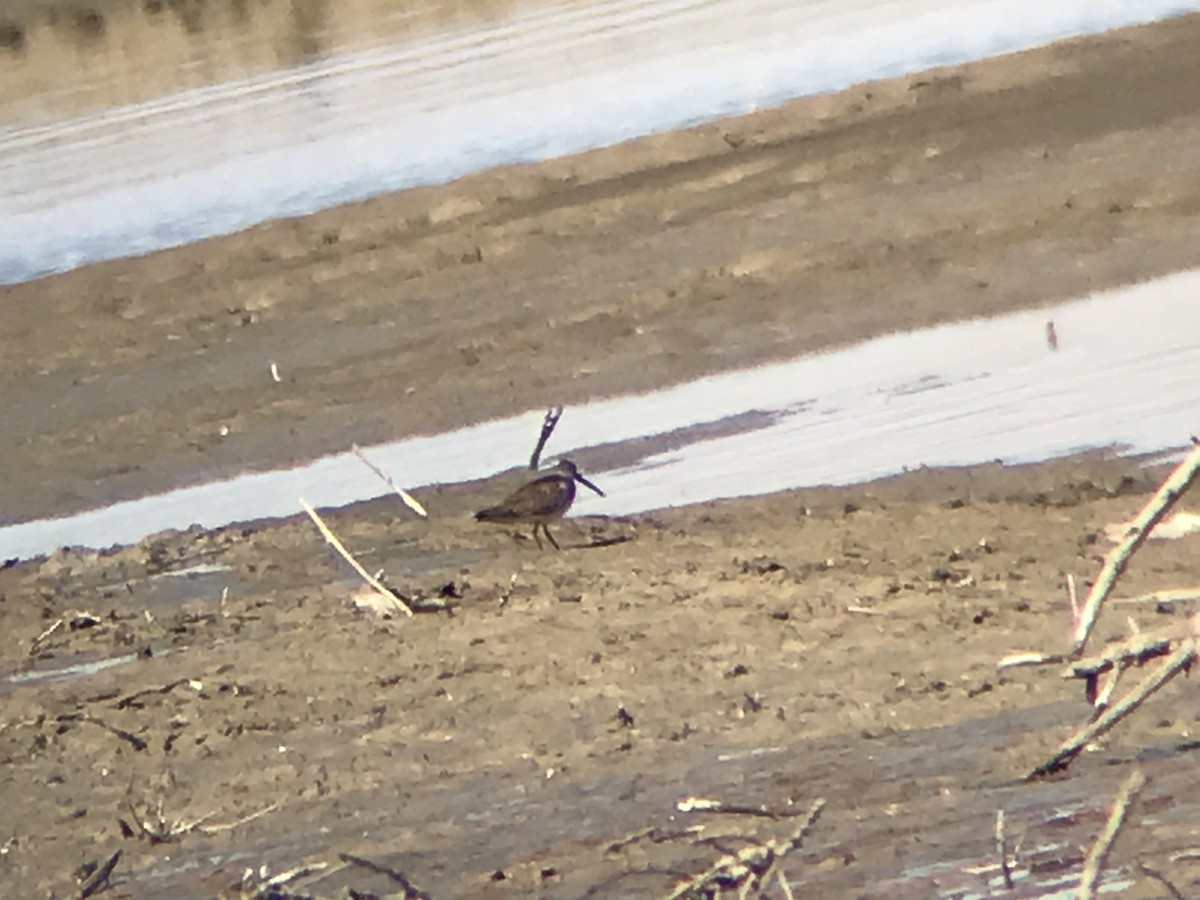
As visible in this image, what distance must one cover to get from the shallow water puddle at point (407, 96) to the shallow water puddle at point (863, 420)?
Result: 18 centimetres

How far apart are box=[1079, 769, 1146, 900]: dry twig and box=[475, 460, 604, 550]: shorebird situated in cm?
38

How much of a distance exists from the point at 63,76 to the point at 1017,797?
76 cm

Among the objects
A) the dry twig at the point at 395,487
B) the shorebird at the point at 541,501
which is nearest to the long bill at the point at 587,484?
the shorebird at the point at 541,501

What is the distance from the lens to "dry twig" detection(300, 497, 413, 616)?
29.8 inches

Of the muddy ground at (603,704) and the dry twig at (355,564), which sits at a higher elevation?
the dry twig at (355,564)

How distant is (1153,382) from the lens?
2.57ft

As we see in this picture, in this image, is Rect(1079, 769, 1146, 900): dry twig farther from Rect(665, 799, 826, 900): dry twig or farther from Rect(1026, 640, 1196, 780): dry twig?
Rect(665, 799, 826, 900): dry twig

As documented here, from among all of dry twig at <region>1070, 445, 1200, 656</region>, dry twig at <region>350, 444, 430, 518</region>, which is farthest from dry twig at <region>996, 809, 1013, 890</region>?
dry twig at <region>350, 444, 430, 518</region>

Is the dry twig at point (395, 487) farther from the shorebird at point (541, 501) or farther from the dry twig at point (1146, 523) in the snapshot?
the dry twig at point (1146, 523)

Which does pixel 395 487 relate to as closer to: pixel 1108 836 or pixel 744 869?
pixel 744 869

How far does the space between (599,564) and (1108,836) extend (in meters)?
0.34

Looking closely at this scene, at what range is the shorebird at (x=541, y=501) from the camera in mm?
802

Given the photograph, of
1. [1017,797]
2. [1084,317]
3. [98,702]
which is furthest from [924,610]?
[98,702]

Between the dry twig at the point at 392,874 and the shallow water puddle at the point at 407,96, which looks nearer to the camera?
the dry twig at the point at 392,874
